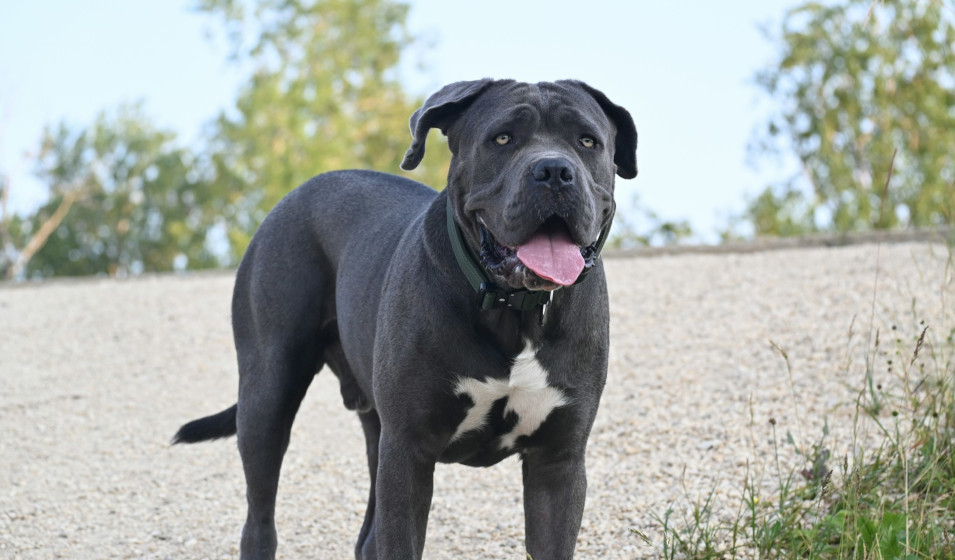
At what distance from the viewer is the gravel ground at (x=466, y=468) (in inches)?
219

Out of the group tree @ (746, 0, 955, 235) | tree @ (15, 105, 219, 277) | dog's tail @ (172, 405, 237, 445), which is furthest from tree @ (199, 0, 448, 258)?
dog's tail @ (172, 405, 237, 445)

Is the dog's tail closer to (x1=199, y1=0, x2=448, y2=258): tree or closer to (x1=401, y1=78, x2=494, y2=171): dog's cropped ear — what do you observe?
(x1=401, y1=78, x2=494, y2=171): dog's cropped ear

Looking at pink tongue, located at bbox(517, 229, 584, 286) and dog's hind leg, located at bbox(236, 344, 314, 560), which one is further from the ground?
pink tongue, located at bbox(517, 229, 584, 286)

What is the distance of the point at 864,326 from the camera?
7594 millimetres

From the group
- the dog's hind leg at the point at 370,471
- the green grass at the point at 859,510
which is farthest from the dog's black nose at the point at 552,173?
the dog's hind leg at the point at 370,471

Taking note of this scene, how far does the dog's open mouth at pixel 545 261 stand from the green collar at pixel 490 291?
0.09 meters

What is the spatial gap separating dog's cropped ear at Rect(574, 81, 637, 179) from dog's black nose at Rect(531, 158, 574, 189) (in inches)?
24.9

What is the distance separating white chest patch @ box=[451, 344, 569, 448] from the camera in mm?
3307

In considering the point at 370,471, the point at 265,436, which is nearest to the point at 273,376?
the point at 265,436

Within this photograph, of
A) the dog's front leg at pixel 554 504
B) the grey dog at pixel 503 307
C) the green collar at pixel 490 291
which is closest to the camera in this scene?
the grey dog at pixel 503 307

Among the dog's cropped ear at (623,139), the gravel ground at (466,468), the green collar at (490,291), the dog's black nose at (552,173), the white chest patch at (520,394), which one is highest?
the dog's cropped ear at (623,139)

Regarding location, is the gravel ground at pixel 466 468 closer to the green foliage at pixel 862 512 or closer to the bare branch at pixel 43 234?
the green foliage at pixel 862 512

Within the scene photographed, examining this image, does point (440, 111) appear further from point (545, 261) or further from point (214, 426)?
point (214, 426)

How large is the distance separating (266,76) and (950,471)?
96.5ft
